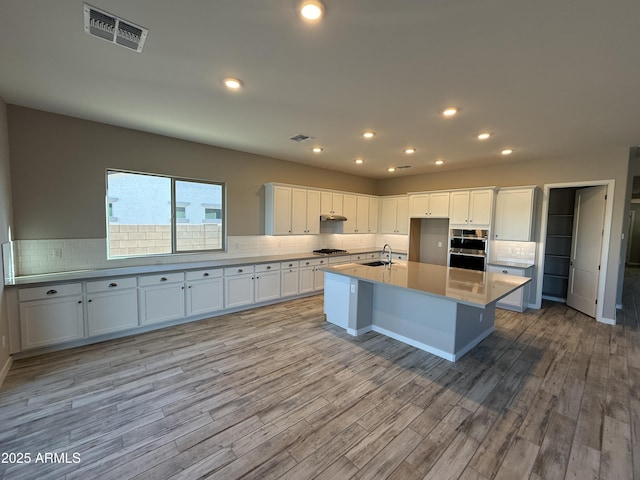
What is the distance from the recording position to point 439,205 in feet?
20.8

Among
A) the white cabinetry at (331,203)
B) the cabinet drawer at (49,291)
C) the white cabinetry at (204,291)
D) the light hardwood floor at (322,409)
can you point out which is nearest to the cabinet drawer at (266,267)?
the white cabinetry at (204,291)

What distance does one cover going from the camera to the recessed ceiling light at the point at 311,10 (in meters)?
1.62

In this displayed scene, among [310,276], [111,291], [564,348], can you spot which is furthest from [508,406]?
[111,291]

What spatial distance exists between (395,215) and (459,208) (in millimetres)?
1729

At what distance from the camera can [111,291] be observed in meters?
3.57

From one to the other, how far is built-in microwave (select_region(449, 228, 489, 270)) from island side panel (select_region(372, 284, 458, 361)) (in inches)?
111

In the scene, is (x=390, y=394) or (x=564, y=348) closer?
(x=390, y=394)

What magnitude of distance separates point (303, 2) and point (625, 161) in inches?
226

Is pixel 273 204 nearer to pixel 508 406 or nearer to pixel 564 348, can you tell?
pixel 508 406

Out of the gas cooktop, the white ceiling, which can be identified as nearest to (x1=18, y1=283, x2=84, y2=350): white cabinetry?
the white ceiling

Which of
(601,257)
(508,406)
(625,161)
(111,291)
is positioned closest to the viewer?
(508,406)

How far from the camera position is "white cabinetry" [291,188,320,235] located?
578cm

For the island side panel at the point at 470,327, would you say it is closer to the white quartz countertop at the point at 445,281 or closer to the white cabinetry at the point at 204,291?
the white quartz countertop at the point at 445,281

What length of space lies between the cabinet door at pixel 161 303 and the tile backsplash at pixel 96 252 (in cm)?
61
